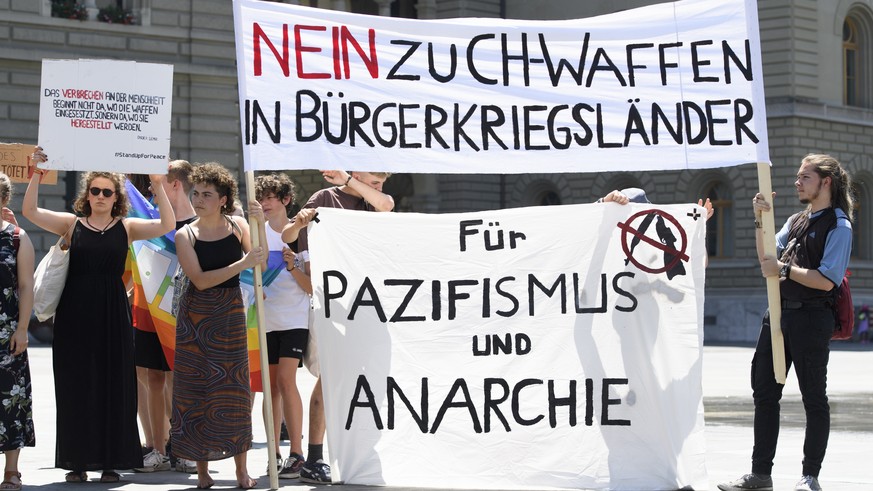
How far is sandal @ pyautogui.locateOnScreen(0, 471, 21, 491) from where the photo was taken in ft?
24.2

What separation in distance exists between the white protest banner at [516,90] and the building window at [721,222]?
1199 inches

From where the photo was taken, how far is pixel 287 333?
8.10 m

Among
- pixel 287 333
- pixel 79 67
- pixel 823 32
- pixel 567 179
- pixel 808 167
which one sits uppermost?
pixel 823 32

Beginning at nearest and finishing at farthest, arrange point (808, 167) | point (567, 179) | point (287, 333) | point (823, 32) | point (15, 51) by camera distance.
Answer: point (808, 167)
point (287, 333)
point (15, 51)
point (823, 32)
point (567, 179)

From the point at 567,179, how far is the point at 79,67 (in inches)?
1353

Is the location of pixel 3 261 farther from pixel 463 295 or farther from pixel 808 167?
pixel 808 167

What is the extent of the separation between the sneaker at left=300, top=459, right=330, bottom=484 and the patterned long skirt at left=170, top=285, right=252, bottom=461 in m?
0.38

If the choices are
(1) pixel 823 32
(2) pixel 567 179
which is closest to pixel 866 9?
(1) pixel 823 32

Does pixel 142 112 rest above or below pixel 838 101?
below

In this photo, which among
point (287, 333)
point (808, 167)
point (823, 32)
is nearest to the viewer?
point (808, 167)

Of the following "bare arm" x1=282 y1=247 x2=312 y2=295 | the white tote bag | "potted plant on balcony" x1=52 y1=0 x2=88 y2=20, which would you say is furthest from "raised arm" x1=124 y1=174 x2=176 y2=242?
"potted plant on balcony" x1=52 y1=0 x2=88 y2=20

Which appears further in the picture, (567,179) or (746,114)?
(567,179)

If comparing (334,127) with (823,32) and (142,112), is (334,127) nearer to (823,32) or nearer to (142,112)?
(142,112)

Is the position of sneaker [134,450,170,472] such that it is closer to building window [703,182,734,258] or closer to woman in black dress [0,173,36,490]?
woman in black dress [0,173,36,490]
